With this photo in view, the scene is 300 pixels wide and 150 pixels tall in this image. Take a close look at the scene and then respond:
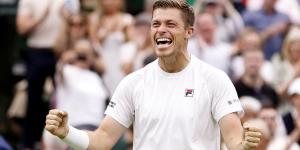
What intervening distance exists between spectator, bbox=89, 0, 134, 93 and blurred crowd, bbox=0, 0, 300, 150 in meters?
0.01

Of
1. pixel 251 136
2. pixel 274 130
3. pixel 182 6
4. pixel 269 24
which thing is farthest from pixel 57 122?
pixel 269 24

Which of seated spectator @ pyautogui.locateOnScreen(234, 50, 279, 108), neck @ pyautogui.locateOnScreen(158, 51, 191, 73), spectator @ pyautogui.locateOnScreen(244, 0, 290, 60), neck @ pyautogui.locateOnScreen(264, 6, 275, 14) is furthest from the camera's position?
neck @ pyautogui.locateOnScreen(264, 6, 275, 14)

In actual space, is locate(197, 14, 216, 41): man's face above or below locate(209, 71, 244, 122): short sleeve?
below

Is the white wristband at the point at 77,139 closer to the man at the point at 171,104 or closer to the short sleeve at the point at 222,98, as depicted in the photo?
the man at the point at 171,104

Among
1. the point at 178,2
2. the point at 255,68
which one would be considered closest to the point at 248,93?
the point at 255,68

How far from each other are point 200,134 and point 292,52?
6.50 metres

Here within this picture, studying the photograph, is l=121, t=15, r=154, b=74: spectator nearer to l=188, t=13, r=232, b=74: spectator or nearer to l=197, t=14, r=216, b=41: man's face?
l=188, t=13, r=232, b=74: spectator

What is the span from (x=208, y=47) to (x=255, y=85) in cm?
98

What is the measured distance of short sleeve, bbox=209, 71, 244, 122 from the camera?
7.97 metres

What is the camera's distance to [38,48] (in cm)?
1390

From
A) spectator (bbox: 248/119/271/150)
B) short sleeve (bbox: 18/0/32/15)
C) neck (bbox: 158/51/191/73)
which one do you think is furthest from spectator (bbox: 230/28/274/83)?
neck (bbox: 158/51/191/73)

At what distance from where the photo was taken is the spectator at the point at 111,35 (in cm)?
1470

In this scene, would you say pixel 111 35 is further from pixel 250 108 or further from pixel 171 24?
pixel 171 24

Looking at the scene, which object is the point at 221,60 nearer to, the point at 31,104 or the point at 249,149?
the point at 31,104
